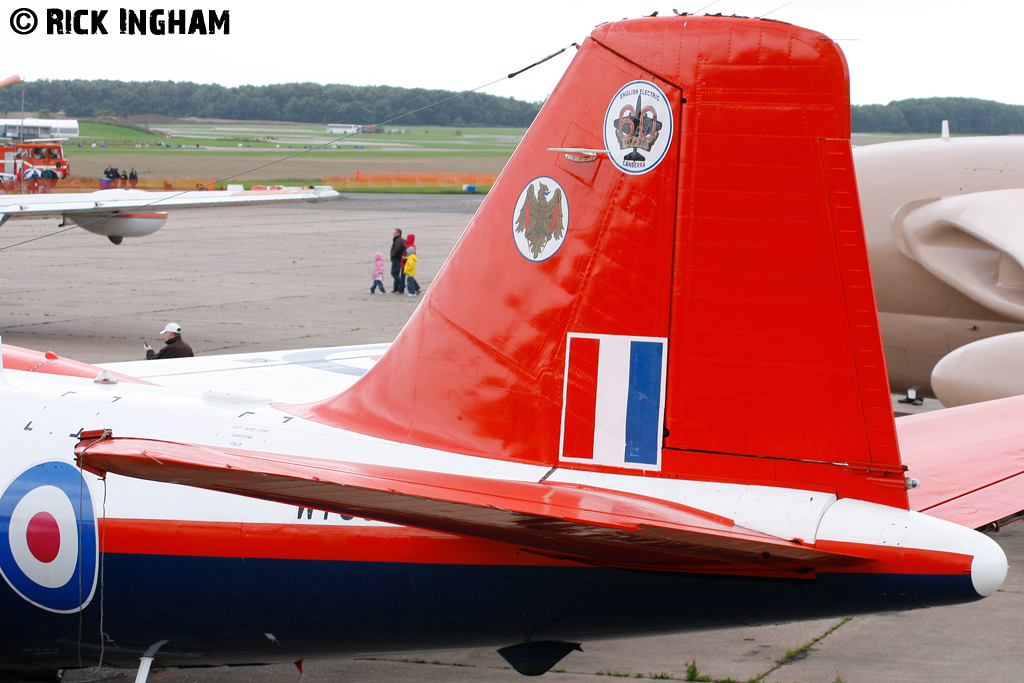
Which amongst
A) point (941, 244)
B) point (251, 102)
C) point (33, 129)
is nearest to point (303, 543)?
point (941, 244)

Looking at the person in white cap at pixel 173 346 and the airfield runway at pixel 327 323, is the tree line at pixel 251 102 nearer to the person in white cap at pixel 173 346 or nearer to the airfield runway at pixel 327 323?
the airfield runway at pixel 327 323

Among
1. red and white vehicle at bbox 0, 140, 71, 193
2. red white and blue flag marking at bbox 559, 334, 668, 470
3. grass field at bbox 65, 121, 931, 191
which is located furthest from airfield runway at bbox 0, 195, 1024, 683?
grass field at bbox 65, 121, 931, 191

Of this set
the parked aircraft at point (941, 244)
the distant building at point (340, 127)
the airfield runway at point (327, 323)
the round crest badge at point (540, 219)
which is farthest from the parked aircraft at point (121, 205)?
the distant building at point (340, 127)

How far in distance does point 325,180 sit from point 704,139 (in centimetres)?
8831

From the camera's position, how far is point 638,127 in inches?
231

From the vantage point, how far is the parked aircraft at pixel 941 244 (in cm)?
1305

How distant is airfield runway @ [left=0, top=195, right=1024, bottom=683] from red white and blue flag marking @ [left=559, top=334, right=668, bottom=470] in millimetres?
3324

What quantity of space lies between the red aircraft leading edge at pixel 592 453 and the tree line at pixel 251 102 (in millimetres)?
91823

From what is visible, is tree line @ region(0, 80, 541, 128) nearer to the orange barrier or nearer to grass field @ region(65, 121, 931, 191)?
grass field @ region(65, 121, 931, 191)

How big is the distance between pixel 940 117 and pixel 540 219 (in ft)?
212

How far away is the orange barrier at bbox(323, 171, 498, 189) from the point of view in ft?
301

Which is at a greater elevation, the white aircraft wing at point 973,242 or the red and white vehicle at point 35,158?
the red and white vehicle at point 35,158

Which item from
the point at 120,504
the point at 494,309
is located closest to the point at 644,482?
the point at 494,309

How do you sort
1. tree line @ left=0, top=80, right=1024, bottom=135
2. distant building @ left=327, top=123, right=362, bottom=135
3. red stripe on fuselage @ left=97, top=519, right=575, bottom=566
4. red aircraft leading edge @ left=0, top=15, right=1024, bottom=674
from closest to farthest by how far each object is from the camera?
red aircraft leading edge @ left=0, top=15, right=1024, bottom=674, red stripe on fuselage @ left=97, top=519, right=575, bottom=566, tree line @ left=0, top=80, right=1024, bottom=135, distant building @ left=327, top=123, right=362, bottom=135
